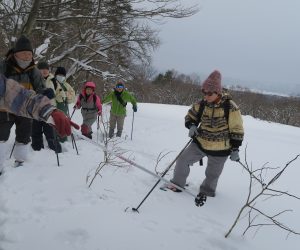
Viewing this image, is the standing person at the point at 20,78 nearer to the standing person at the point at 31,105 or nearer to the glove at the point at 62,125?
the standing person at the point at 31,105

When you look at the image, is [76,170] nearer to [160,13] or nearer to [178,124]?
[178,124]

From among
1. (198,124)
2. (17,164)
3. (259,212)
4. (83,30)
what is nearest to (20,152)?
(17,164)

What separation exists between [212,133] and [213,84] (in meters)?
0.67

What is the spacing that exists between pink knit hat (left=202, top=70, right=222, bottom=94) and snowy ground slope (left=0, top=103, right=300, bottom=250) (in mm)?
1465

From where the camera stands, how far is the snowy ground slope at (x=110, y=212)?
314cm

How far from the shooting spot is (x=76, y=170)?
15.9ft

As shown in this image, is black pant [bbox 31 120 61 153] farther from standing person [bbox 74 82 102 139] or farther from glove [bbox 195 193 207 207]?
glove [bbox 195 193 207 207]

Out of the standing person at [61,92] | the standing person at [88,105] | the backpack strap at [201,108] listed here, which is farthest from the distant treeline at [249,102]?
the backpack strap at [201,108]

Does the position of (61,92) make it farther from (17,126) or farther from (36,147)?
(17,126)

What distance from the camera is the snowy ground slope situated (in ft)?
10.3

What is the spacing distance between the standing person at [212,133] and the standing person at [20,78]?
2.11 metres

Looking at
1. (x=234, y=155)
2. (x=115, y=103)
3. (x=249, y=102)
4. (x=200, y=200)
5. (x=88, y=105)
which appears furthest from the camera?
(x=249, y=102)

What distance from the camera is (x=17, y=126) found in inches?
185

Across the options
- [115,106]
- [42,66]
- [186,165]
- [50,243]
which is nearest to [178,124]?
[115,106]
